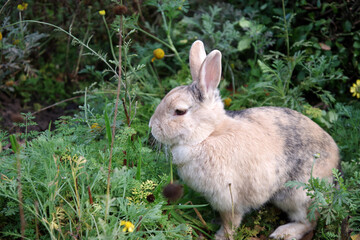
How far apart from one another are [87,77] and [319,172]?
322 centimetres

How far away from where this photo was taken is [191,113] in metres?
2.93

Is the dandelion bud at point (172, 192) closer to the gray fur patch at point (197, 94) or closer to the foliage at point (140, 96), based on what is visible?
the foliage at point (140, 96)

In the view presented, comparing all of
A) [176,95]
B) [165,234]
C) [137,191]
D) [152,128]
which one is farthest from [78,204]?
[176,95]

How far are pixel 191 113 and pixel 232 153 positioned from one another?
45 centimetres

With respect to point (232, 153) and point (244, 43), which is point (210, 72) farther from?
point (244, 43)

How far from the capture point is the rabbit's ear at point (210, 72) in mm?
2816

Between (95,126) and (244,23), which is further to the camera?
(244,23)

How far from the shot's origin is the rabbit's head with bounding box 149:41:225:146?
2.90m

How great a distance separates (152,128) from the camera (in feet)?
9.72

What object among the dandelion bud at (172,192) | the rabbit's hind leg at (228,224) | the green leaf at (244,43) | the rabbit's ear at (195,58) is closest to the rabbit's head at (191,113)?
the rabbit's ear at (195,58)

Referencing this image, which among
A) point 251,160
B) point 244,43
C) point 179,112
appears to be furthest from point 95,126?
point 244,43

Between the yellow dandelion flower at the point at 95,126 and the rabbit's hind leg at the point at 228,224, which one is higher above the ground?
the yellow dandelion flower at the point at 95,126

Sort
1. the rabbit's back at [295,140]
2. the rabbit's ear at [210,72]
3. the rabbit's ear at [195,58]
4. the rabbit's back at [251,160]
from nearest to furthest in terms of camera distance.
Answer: the rabbit's ear at [210,72], the rabbit's back at [251,160], the rabbit's back at [295,140], the rabbit's ear at [195,58]

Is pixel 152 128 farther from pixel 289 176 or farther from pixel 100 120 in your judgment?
pixel 289 176
